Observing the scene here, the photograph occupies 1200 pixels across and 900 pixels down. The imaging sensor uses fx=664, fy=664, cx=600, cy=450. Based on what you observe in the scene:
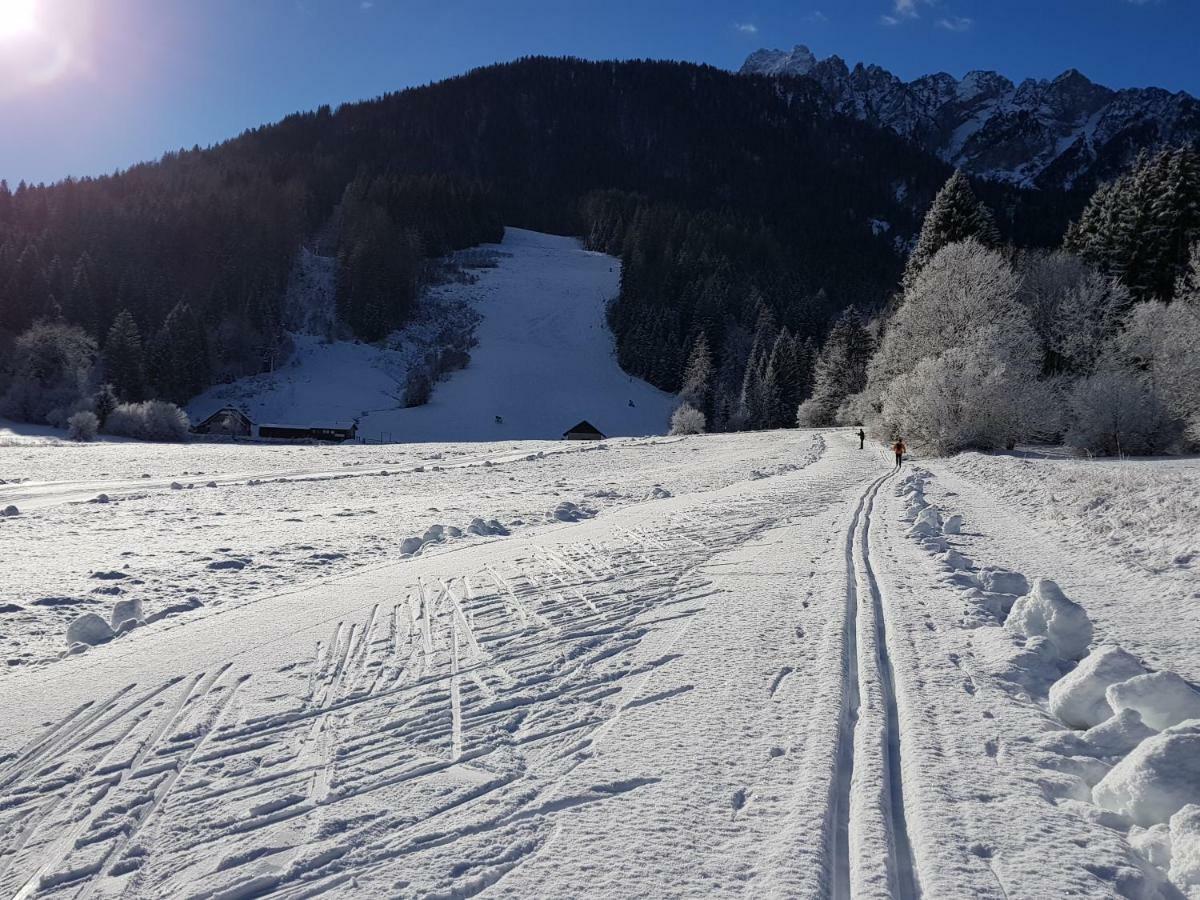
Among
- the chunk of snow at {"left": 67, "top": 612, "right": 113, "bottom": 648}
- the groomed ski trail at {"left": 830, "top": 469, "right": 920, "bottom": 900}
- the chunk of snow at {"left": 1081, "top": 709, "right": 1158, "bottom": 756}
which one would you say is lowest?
the groomed ski trail at {"left": 830, "top": 469, "right": 920, "bottom": 900}

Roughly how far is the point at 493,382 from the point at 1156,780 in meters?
90.1

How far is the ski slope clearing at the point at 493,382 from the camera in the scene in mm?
78812

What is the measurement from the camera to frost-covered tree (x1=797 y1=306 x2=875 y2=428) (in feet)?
199

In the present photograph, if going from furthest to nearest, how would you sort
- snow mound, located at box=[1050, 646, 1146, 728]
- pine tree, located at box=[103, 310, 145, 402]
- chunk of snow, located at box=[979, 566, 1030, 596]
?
pine tree, located at box=[103, 310, 145, 402]
chunk of snow, located at box=[979, 566, 1030, 596]
snow mound, located at box=[1050, 646, 1146, 728]

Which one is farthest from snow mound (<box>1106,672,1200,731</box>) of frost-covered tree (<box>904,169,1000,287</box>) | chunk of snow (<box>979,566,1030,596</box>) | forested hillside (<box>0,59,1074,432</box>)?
forested hillside (<box>0,59,1074,432</box>)

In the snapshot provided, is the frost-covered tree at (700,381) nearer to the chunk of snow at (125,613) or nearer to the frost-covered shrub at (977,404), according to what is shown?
the frost-covered shrub at (977,404)

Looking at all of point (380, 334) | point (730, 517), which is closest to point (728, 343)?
point (380, 334)

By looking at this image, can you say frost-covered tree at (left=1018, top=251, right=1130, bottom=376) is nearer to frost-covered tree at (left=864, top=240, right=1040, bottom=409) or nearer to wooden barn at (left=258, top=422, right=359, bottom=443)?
frost-covered tree at (left=864, top=240, right=1040, bottom=409)

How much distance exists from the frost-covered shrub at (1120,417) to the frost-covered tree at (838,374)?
1348 inches

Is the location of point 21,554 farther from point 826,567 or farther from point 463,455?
point 463,455

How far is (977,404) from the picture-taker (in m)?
28.6

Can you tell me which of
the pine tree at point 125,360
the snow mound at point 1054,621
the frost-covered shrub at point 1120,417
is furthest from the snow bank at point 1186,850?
the pine tree at point 125,360

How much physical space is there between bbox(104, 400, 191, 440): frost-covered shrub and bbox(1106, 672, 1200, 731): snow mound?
63.7 metres

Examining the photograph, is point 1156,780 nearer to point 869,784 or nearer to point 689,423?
point 869,784
